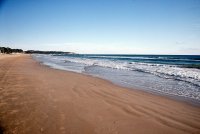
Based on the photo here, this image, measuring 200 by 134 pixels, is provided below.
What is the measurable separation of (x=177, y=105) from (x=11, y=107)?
542cm

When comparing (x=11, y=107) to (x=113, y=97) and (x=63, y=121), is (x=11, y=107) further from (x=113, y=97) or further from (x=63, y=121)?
(x=113, y=97)

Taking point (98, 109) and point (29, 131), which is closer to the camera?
point (29, 131)

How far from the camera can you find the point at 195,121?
5.12 meters

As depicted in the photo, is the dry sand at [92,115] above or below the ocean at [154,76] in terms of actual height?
above

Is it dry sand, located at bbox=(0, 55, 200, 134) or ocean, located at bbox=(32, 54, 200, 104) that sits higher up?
dry sand, located at bbox=(0, 55, 200, 134)

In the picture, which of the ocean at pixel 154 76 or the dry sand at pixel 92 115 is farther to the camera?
the ocean at pixel 154 76

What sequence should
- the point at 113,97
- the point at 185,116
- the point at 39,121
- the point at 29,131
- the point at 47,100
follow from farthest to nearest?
the point at 113,97
the point at 47,100
the point at 185,116
the point at 39,121
the point at 29,131

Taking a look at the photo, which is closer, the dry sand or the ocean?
the dry sand

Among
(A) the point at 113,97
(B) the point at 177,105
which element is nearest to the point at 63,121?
(A) the point at 113,97

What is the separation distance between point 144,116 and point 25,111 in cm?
335

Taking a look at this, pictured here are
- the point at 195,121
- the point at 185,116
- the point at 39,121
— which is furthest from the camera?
the point at 185,116

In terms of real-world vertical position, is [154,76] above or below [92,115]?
below

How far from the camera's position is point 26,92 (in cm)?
765

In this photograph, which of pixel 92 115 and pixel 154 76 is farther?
pixel 154 76
